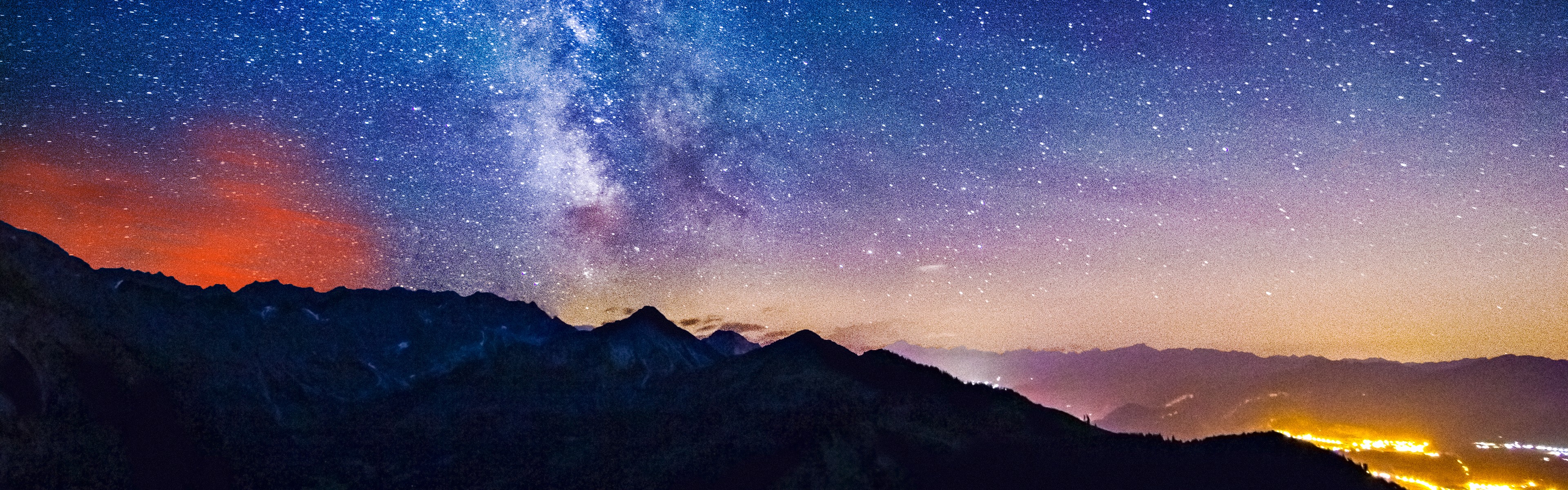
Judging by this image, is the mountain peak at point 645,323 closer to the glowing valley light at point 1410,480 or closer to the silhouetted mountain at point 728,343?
the silhouetted mountain at point 728,343

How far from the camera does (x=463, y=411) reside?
112 m

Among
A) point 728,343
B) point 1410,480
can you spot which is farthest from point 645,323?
point 1410,480

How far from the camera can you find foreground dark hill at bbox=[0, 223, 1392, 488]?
72.4 metres

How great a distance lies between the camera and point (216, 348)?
327 ft

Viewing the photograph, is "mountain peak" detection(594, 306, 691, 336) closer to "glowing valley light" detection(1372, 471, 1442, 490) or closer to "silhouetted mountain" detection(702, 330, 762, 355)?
"silhouetted mountain" detection(702, 330, 762, 355)

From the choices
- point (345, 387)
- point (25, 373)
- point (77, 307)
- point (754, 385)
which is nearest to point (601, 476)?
point (754, 385)

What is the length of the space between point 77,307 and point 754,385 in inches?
3281

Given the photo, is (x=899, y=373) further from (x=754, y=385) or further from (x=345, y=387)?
(x=345, y=387)

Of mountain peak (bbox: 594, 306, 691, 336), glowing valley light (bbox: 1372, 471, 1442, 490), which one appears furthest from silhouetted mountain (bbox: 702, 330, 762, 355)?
glowing valley light (bbox: 1372, 471, 1442, 490)

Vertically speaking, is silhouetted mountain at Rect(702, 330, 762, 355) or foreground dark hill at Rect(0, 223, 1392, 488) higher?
silhouetted mountain at Rect(702, 330, 762, 355)

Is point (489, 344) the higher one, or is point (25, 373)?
point (489, 344)

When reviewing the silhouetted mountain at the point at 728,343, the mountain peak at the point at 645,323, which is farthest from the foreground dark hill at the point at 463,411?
the silhouetted mountain at the point at 728,343

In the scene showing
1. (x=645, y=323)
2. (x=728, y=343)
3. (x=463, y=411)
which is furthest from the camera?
(x=728, y=343)

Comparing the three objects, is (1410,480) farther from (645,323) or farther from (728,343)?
(645,323)
